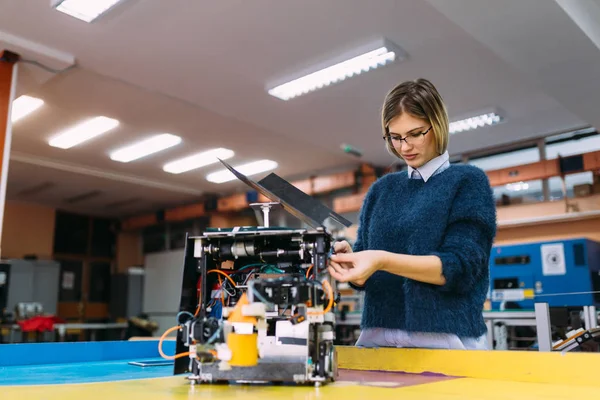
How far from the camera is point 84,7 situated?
11.9 ft

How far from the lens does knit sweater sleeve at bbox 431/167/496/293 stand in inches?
40.3

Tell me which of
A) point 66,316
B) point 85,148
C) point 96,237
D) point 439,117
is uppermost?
point 85,148

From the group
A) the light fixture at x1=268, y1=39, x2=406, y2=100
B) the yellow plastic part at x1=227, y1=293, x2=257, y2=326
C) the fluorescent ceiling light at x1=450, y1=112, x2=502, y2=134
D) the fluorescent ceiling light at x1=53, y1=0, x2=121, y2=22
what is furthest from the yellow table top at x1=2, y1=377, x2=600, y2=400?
the fluorescent ceiling light at x1=450, y1=112, x2=502, y2=134

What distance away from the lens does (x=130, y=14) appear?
371 cm

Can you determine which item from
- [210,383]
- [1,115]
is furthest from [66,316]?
[210,383]

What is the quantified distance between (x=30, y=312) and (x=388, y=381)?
7564mm

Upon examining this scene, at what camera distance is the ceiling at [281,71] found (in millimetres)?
3613

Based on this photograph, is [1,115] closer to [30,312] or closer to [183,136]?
[183,136]

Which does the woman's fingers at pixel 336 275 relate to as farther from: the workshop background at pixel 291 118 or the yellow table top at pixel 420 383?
the workshop background at pixel 291 118

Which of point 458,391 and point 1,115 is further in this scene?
point 1,115

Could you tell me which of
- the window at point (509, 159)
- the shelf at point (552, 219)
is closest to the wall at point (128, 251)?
the window at point (509, 159)

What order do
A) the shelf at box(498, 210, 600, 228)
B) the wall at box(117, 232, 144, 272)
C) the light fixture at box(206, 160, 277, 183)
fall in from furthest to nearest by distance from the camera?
the wall at box(117, 232, 144, 272), the light fixture at box(206, 160, 277, 183), the shelf at box(498, 210, 600, 228)

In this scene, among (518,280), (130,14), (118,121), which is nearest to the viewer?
(130,14)

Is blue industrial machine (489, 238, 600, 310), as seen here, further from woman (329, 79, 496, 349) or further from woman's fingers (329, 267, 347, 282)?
woman's fingers (329, 267, 347, 282)
